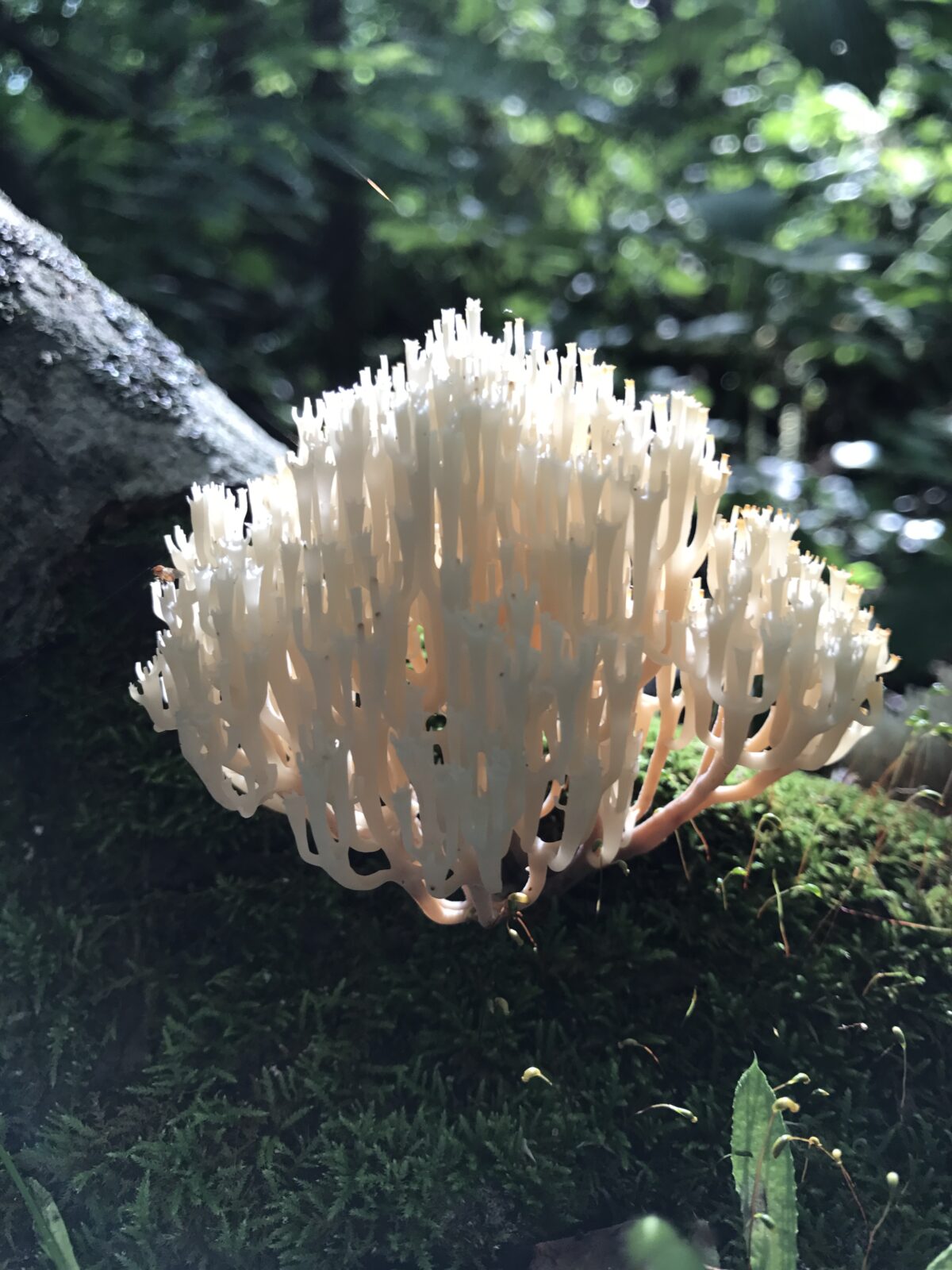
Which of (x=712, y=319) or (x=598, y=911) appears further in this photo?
(x=712, y=319)

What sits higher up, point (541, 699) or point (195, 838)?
point (541, 699)

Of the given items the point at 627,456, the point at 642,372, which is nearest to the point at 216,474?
the point at 627,456

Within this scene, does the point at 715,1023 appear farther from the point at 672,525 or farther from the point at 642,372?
the point at 642,372

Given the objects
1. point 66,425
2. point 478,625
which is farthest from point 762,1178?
point 66,425

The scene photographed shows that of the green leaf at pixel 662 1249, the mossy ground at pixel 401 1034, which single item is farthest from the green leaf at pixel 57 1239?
the green leaf at pixel 662 1249

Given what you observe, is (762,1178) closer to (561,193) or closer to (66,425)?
(66,425)

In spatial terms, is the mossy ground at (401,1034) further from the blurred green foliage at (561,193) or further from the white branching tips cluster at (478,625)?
the blurred green foliage at (561,193)

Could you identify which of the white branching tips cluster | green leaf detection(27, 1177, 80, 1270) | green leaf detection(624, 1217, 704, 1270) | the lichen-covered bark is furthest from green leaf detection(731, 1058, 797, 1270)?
the lichen-covered bark
